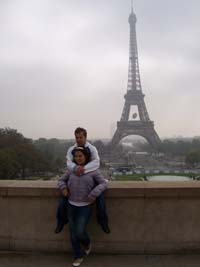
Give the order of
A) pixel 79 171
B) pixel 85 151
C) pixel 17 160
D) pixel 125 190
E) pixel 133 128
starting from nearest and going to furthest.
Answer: pixel 79 171
pixel 85 151
pixel 125 190
pixel 17 160
pixel 133 128

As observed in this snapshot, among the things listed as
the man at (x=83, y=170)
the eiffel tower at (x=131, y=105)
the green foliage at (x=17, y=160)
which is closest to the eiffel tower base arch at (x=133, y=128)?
the eiffel tower at (x=131, y=105)

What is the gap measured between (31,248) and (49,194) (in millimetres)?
824

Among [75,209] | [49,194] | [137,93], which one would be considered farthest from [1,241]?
[137,93]

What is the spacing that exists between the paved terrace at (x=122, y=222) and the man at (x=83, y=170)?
0.35 meters

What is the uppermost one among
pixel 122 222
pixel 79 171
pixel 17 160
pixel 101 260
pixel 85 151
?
pixel 85 151

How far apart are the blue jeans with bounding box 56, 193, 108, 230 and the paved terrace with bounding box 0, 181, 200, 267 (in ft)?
1.15

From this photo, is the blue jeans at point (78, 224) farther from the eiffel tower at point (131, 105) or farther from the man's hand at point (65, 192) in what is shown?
the eiffel tower at point (131, 105)

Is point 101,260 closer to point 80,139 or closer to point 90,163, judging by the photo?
point 90,163

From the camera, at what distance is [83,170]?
229 inches

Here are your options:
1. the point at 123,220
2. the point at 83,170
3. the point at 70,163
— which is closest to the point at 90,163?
the point at 83,170

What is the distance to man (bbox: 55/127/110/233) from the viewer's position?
586cm

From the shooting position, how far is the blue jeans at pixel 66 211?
596cm

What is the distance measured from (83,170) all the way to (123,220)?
3.73 feet

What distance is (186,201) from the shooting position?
6.48 m
